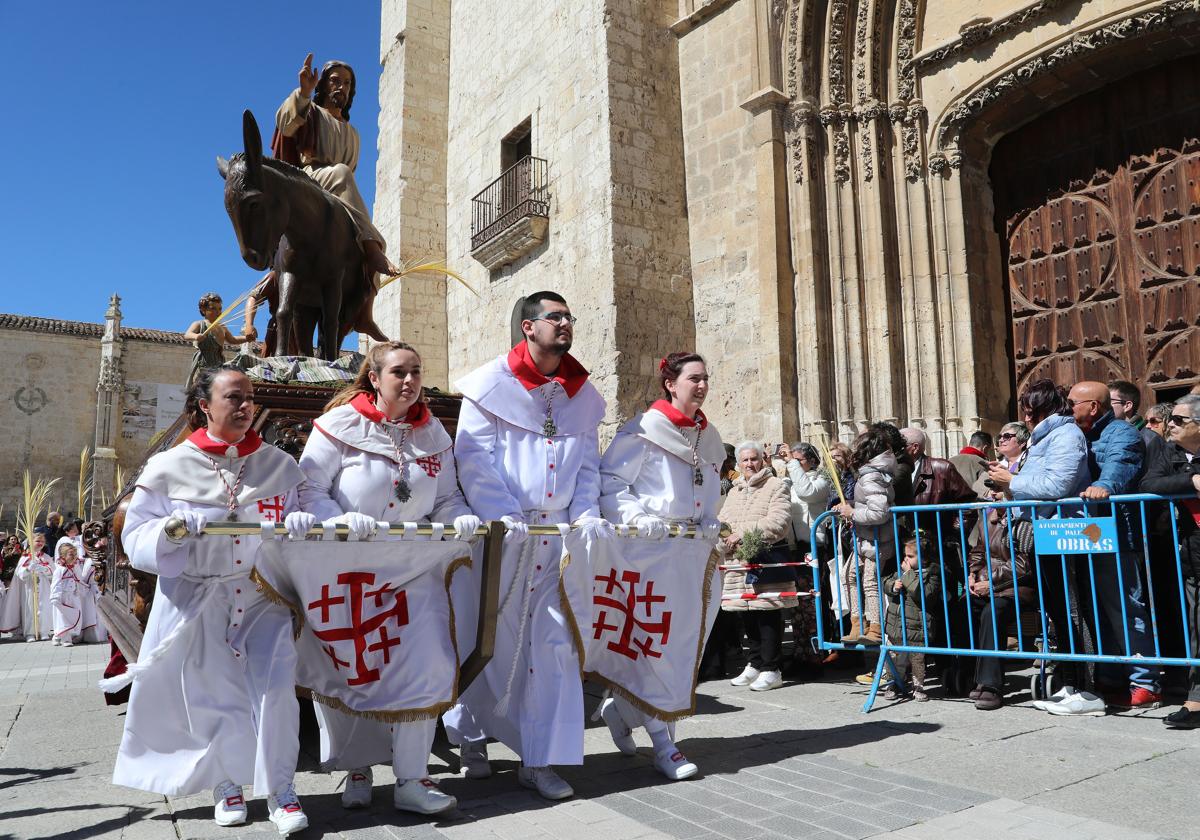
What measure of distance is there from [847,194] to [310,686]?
9.32m

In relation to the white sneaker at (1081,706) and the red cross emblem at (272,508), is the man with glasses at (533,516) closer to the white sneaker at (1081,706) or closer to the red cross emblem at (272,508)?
the red cross emblem at (272,508)

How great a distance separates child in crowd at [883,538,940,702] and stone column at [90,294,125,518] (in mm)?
37975

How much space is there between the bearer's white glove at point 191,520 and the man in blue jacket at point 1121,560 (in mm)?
4266

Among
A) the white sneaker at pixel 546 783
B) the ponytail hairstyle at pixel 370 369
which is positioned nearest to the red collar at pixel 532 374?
the ponytail hairstyle at pixel 370 369

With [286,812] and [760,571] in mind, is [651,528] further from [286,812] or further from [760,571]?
[760,571]

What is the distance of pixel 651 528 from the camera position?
3.96 meters

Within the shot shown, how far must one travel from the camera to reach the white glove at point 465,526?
3.53m

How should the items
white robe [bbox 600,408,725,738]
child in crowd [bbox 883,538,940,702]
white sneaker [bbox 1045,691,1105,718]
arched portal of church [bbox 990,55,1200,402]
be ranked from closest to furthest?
white robe [bbox 600,408,725,738] < white sneaker [bbox 1045,691,1105,718] < child in crowd [bbox 883,538,940,702] < arched portal of church [bbox 990,55,1200,402]

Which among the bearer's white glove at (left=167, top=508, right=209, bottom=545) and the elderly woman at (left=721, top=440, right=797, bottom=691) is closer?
the bearer's white glove at (left=167, top=508, right=209, bottom=545)

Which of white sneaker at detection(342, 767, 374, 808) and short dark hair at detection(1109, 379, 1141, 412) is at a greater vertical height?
short dark hair at detection(1109, 379, 1141, 412)

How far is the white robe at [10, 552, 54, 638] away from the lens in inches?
569

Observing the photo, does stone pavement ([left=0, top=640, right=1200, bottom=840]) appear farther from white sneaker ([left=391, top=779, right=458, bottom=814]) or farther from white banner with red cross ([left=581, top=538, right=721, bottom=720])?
white banner with red cross ([left=581, top=538, right=721, bottom=720])

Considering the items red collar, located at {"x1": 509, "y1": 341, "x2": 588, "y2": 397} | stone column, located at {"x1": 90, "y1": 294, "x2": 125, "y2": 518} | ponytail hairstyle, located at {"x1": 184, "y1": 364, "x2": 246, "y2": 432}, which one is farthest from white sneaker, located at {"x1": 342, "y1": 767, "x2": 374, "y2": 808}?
stone column, located at {"x1": 90, "y1": 294, "x2": 125, "y2": 518}

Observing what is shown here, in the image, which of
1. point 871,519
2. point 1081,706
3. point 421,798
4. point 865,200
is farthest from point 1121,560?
point 865,200
